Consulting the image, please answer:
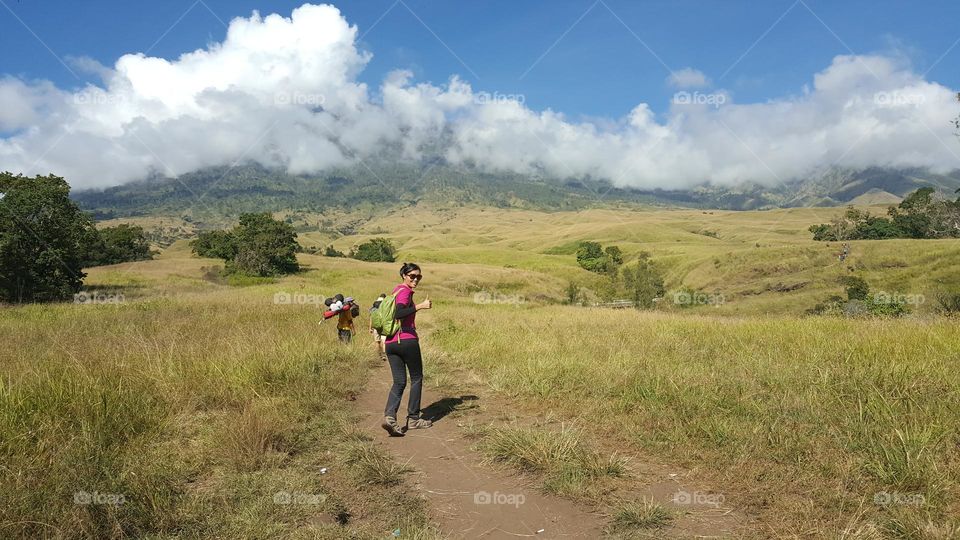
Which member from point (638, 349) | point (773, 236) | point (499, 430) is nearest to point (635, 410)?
point (499, 430)

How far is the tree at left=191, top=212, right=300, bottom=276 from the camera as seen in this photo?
61.9 m

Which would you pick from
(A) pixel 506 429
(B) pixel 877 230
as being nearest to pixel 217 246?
(A) pixel 506 429

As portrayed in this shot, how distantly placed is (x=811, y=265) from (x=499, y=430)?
9013 cm

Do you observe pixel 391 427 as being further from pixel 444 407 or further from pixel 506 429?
pixel 444 407

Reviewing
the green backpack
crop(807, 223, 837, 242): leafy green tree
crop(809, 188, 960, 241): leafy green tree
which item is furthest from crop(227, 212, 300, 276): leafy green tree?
crop(807, 223, 837, 242): leafy green tree

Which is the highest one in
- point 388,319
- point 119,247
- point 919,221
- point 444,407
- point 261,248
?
point 119,247

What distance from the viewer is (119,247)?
89938 mm

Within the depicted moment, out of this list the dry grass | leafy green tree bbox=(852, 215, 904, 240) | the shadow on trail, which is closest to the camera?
the dry grass

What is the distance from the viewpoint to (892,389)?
280 inches

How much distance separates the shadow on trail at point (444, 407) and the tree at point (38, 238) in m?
32.4

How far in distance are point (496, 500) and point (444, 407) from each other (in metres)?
3.88

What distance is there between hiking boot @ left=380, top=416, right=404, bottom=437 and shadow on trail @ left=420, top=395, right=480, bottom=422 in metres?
0.88

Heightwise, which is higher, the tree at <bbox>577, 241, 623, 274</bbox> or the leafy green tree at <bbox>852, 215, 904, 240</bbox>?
the leafy green tree at <bbox>852, 215, 904, 240</bbox>

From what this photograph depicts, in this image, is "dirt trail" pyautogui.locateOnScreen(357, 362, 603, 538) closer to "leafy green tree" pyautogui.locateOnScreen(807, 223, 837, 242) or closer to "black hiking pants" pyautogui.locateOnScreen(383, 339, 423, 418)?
"black hiking pants" pyautogui.locateOnScreen(383, 339, 423, 418)
